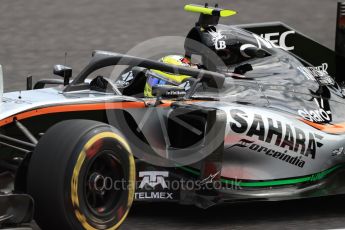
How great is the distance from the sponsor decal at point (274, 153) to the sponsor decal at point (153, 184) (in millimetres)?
565

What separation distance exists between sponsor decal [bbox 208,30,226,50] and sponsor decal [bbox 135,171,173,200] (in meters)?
1.55

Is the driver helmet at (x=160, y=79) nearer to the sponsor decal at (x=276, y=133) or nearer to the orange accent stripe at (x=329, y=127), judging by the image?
the sponsor decal at (x=276, y=133)

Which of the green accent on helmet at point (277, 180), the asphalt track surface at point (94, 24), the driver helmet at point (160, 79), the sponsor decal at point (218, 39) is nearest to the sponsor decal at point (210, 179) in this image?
the green accent on helmet at point (277, 180)

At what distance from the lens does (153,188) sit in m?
6.33

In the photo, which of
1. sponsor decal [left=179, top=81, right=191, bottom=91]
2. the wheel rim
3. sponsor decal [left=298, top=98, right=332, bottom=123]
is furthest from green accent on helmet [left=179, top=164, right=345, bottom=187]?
the wheel rim

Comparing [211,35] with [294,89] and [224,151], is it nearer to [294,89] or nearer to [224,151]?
[294,89]

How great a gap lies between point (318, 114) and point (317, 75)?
0.62 m

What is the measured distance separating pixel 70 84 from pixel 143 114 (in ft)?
1.90

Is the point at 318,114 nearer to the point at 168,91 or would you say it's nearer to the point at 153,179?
the point at 168,91

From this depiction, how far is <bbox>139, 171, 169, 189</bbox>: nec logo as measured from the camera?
20.7ft

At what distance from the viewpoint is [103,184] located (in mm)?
5555

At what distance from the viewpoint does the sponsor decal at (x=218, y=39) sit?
753 cm

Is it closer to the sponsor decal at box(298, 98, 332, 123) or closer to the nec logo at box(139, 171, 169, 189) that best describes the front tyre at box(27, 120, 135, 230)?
the nec logo at box(139, 171, 169, 189)

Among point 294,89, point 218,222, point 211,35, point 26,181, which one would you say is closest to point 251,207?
point 218,222
